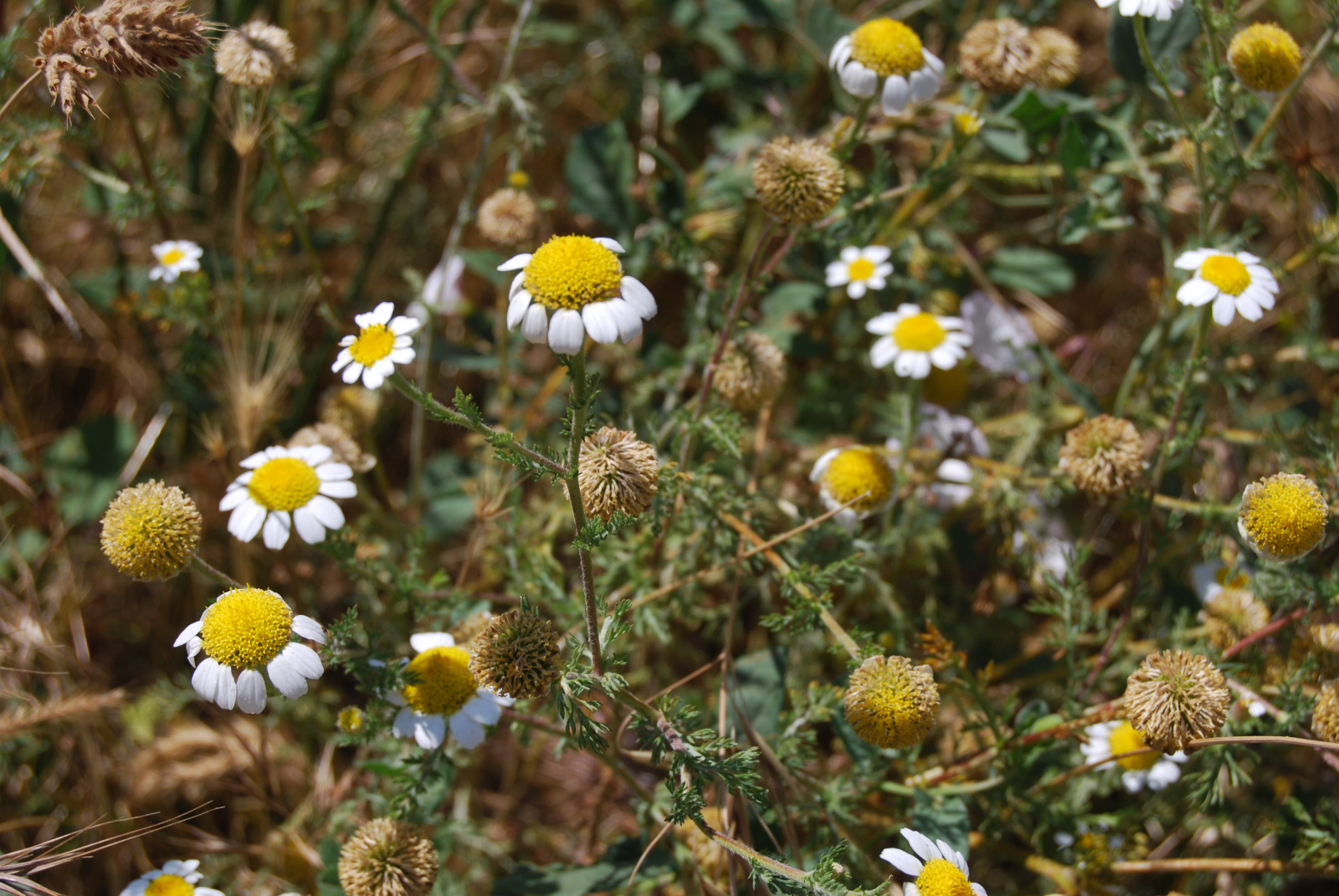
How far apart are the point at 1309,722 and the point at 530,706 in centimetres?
178

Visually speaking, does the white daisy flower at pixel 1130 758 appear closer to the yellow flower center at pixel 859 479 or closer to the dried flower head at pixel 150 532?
the yellow flower center at pixel 859 479

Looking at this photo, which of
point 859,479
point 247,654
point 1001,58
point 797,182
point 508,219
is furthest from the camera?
point 508,219

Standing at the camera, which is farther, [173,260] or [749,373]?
[173,260]

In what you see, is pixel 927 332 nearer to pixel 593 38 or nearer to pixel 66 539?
pixel 593 38

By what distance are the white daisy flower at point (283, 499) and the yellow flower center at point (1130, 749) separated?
186cm

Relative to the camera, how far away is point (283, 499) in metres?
1.94

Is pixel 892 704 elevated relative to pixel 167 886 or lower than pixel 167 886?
elevated

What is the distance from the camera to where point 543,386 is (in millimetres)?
2871

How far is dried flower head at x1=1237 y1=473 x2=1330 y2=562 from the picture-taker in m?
1.80

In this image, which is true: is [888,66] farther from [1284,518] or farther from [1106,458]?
[1284,518]

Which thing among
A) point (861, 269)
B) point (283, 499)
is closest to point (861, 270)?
point (861, 269)

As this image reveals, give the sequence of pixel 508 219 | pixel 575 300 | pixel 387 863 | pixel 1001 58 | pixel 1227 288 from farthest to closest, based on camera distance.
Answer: pixel 508 219 → pixel 1001 58 → pixel 1227 288 → pixel 387 863 → pixel 575 300

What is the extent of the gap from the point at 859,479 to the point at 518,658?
36.4 inches

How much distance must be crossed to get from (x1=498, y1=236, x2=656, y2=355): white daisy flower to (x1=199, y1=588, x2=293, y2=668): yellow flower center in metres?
0.70
